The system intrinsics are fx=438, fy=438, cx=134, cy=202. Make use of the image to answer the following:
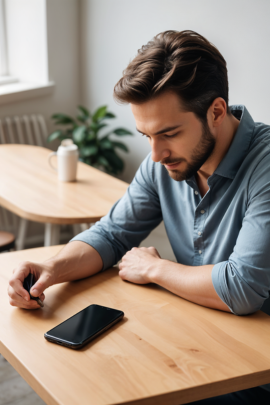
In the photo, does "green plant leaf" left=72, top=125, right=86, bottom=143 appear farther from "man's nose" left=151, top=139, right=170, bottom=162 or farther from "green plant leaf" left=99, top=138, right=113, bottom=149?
"man's nose" left=151, top=139, right=170, bottom=162

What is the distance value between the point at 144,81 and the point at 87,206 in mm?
870

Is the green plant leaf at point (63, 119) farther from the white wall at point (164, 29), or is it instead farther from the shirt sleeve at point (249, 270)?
the shirt sleeve at point (249, 270)

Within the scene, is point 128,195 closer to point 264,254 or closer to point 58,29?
point 264,254

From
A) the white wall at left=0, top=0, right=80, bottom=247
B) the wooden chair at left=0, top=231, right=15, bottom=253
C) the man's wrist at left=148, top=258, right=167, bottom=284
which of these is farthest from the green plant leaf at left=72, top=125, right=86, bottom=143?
the man's wrist at left=148, top=258, right=167, bottom=284

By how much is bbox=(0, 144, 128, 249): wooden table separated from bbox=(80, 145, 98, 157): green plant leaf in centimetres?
35

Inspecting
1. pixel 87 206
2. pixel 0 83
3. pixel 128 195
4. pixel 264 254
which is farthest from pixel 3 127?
Answer: pixel 264 254

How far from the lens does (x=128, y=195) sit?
1.48m

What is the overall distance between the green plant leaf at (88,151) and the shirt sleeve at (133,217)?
4.46 ft

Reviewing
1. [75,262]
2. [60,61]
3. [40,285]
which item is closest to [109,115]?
[60,61]

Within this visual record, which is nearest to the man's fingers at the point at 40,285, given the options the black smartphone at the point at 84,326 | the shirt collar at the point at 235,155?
the black smartphone at the point at 84,326

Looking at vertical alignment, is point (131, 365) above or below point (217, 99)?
below

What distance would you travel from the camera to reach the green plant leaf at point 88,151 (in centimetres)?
280

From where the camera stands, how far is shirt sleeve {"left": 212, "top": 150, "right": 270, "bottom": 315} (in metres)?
1.06

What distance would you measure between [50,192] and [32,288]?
979 mm
